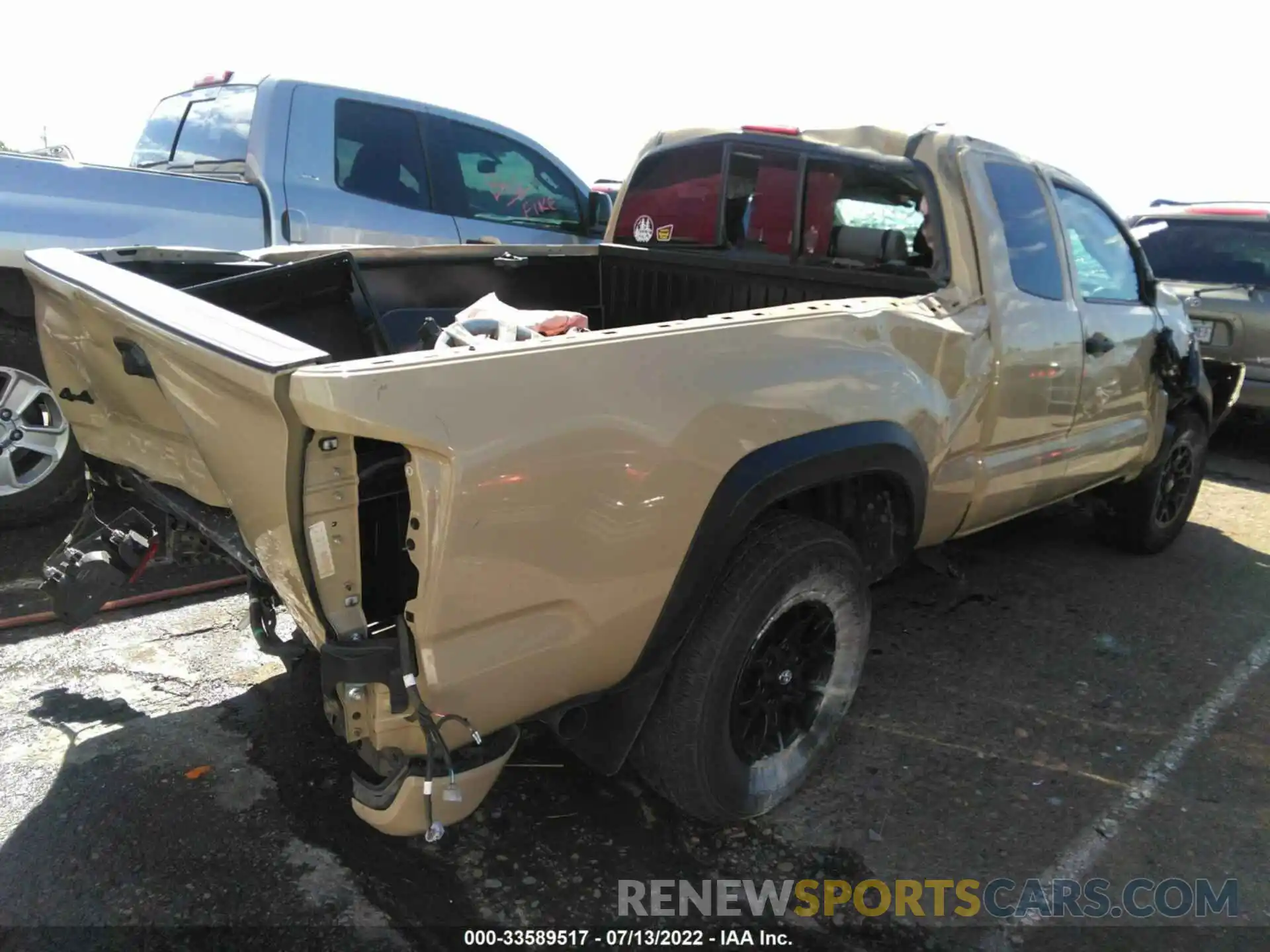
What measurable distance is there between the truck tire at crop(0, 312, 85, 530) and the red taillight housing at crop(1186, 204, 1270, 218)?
8.09 metres

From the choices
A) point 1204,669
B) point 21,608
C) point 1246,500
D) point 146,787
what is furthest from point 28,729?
point 1246,500

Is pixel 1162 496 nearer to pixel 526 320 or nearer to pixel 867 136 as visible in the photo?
pixel 867 136

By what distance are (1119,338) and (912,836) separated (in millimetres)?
2465

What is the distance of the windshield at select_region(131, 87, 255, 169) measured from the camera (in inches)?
209

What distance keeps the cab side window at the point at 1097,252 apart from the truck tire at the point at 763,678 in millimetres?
1979

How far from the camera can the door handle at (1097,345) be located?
148 inches

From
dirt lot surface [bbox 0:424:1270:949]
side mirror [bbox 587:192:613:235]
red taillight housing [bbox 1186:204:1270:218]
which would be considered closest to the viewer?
dirt lot surface [bbox 0:424:1270:949]

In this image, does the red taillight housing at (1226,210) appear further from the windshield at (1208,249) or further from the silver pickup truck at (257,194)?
the silver pickup truck at (257,194)

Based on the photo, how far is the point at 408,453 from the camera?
1.86 meters

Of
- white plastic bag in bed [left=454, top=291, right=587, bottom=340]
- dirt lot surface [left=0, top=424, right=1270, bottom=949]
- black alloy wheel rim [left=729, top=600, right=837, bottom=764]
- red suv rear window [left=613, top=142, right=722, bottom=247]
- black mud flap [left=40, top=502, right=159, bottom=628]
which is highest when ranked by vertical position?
red suv rear window [left=613, top=142, right=722, bottom=247]

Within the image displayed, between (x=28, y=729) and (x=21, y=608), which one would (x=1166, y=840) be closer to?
(x=28, y=729)

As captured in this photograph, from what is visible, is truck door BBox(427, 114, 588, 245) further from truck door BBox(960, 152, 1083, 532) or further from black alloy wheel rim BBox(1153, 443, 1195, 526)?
black alloy wheel rim BBox(1153, 443, 1195, 526)

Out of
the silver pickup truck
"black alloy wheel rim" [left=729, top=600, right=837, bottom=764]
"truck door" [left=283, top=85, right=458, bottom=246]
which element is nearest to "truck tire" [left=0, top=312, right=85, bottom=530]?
the silver pickup truck

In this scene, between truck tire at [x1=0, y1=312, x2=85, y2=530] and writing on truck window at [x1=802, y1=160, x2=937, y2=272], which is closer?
writing on truck window at [x1=802, y1=160, x2=937, y2=272]
